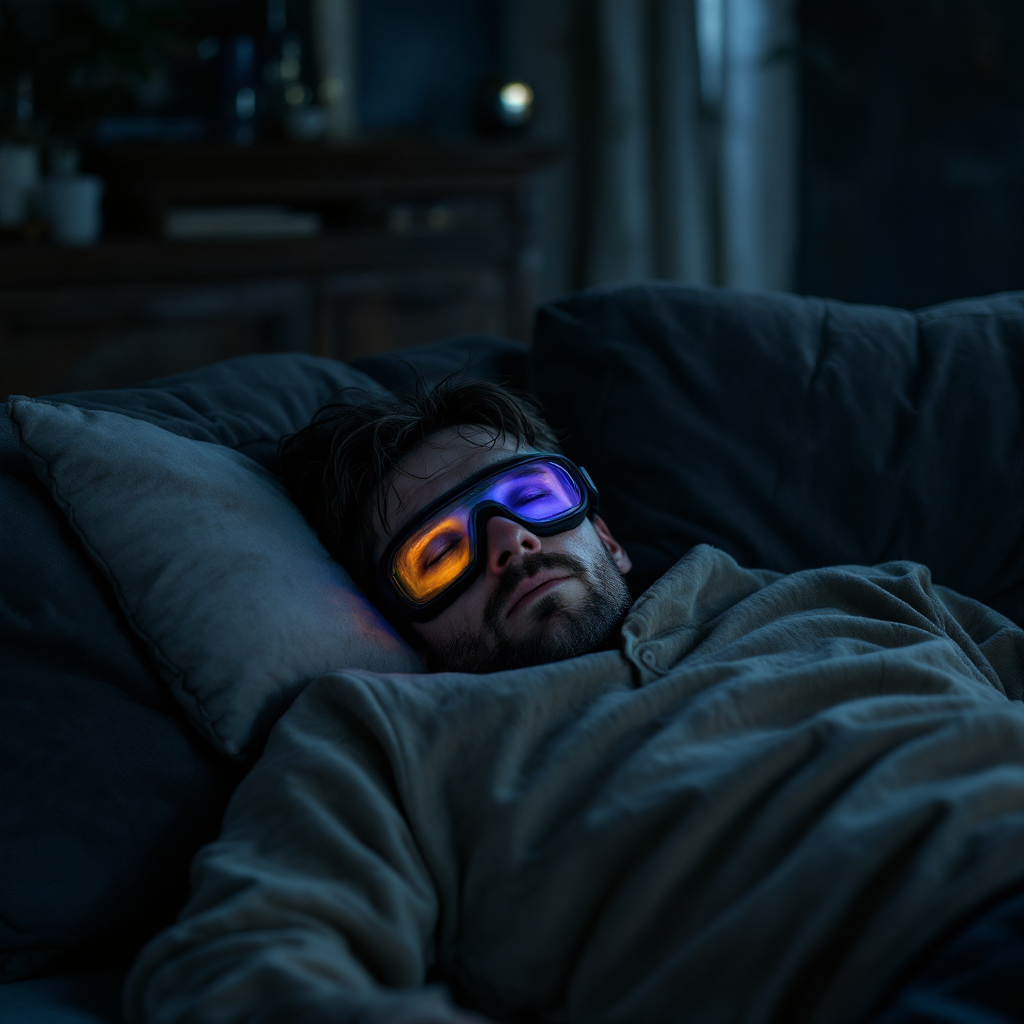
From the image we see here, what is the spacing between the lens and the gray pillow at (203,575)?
1.11 m

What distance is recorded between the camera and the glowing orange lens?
4.12ft

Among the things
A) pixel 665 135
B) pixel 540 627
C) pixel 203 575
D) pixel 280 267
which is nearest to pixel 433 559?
pixel 540 627

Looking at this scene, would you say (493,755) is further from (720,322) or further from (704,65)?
(704,65)

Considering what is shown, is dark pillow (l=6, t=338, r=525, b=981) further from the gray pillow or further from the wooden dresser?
the wooden dresser

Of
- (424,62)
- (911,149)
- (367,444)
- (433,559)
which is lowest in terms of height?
(433,559)

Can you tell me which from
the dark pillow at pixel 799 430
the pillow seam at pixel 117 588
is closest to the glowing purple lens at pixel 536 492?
the dark pillow at pixel 799 430

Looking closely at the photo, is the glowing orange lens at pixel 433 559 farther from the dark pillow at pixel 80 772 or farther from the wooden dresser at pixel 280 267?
the wooden dresser at pixel 280 267

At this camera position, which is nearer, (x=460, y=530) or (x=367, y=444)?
(x=460, y=530)

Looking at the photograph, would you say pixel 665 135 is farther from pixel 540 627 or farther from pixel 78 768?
pixel 78 768

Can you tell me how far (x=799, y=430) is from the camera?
1515 millimetres

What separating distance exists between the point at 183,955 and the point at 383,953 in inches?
6.1

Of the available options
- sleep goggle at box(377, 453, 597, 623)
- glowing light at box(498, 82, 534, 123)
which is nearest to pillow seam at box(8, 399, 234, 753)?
sleep goggle at box(377, 453, 597, 623)

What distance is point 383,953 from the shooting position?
887 mm

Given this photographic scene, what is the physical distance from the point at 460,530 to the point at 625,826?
0.44m
